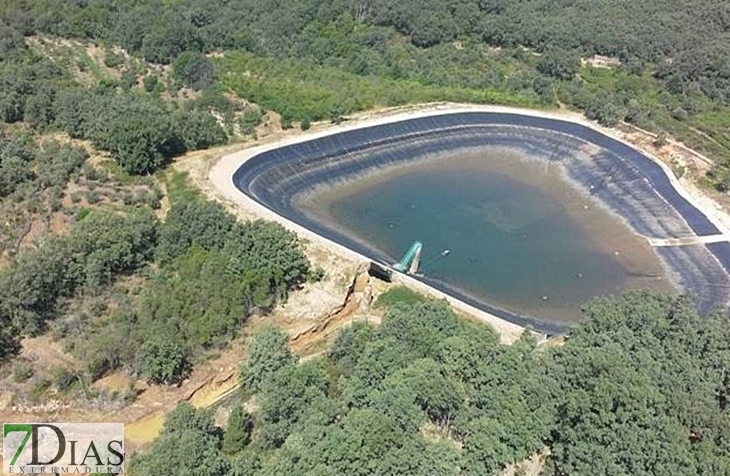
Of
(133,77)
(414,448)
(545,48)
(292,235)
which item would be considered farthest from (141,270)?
(545,48)

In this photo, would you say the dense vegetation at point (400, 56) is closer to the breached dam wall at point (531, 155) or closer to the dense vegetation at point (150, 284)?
the breached dam wall at point (531, 155)

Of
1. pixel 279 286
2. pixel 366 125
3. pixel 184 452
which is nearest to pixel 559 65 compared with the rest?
pixel 366 125

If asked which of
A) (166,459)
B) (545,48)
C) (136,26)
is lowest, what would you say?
(166,459)

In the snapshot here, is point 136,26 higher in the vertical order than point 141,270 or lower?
higher

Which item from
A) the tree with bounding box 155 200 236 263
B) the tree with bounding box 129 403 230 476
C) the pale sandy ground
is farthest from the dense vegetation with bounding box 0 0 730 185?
the tree with bounding box 129 403 230 476

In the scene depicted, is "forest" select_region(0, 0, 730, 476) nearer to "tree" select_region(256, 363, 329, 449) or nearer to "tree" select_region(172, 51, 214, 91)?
"tree" select_region(256, 363, 329, 449)

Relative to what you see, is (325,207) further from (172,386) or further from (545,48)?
(545,48)

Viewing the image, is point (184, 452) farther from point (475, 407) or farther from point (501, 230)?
point (501, 230)

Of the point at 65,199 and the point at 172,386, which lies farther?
the point at 65,199
